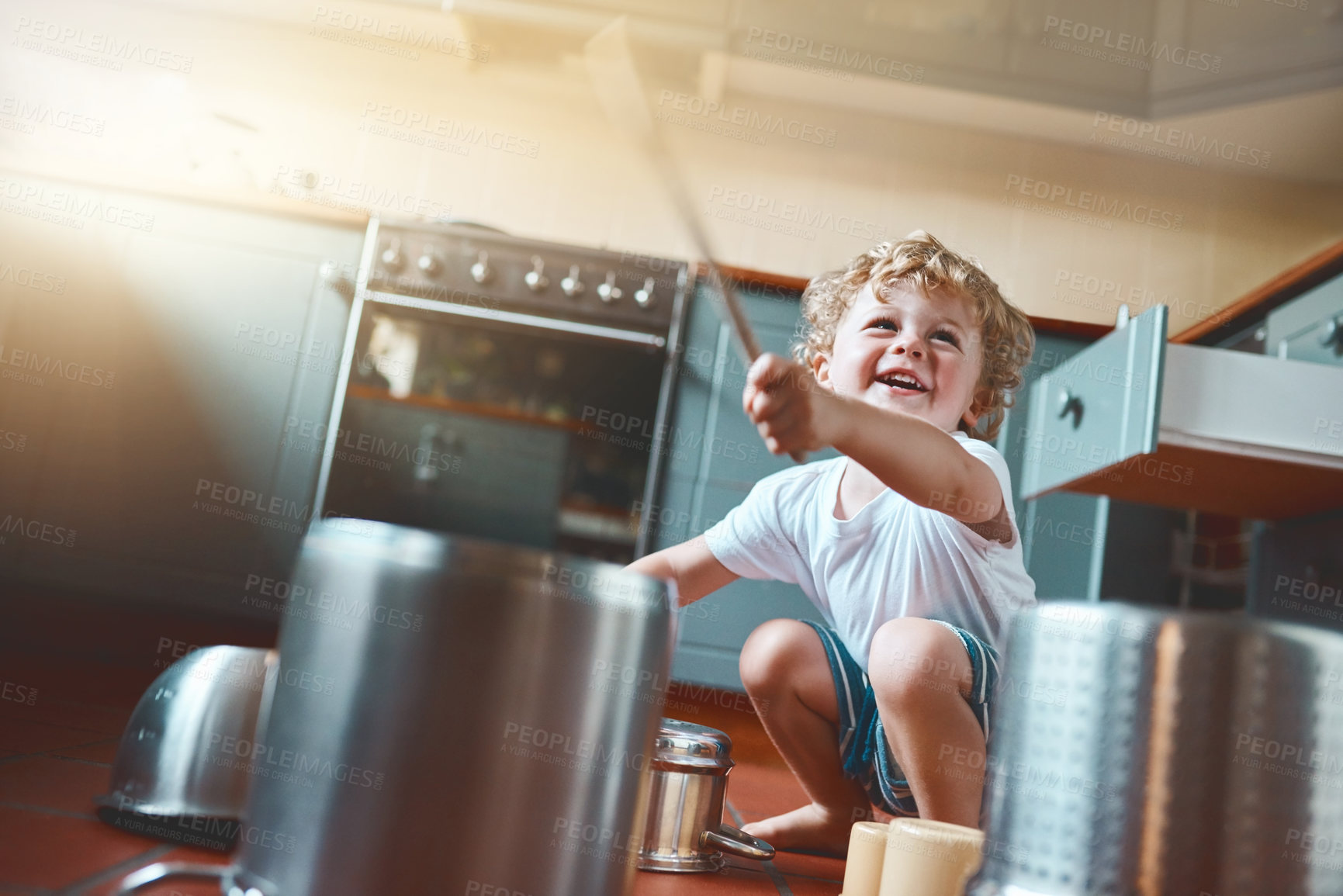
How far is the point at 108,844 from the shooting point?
1.87 feet

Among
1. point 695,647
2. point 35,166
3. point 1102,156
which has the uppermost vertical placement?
point 1102,156

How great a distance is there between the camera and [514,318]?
6.21 ft

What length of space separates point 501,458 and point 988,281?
1.09 m

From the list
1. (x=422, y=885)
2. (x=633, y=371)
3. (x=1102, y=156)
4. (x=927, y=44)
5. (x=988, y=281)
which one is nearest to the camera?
(x=422, y=885)

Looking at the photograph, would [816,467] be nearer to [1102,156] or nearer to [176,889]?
[176,889]

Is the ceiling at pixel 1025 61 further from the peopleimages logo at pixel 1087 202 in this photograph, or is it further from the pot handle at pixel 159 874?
the pot handle at pixel 159 874

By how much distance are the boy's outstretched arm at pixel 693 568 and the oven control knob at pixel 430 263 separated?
1126mm

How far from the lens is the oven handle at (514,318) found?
186cm

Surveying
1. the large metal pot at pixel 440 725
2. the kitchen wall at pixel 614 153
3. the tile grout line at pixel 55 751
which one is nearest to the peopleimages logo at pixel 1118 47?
the kitchen wall at pixel 614 153

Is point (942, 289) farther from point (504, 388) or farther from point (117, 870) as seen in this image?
point (504, 388)

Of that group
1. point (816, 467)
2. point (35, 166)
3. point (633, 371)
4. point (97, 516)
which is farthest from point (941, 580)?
point (35, 166)

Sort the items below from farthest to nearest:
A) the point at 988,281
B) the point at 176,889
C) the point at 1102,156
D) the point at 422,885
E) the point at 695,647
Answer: the point at 1102,156 → the point at 695,647 → the point at 988,281 → the point at 176,889 → the point at 422,885

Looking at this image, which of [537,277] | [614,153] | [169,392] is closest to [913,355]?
[537,277]

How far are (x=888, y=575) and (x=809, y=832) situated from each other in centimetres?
24
